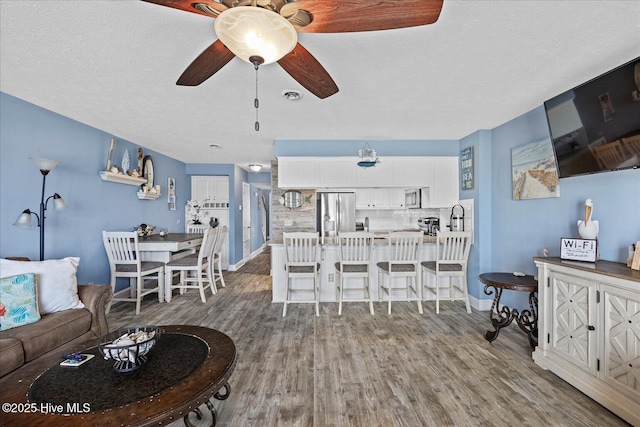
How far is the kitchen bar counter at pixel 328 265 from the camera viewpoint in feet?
13.6

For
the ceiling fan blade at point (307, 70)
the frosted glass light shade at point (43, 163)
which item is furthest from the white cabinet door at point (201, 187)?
the ceiling fan blade at point (307, 70)

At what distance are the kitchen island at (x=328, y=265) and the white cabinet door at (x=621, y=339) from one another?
2261mm

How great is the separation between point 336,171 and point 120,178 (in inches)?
123

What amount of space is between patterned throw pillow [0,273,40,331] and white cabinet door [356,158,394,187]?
3719 mm

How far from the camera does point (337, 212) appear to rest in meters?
5.57

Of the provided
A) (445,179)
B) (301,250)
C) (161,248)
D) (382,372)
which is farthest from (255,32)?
(445,179)

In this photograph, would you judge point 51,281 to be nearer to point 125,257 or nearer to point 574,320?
point 125,257

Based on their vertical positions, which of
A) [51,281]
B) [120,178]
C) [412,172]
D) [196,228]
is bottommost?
[51,281]

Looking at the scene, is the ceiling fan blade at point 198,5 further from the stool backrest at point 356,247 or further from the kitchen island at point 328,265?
the kitchen island at point 328,265

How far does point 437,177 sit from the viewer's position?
14.7 feet

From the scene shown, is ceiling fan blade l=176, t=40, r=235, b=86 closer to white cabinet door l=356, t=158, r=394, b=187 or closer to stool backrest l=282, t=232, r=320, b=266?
stool backrest l=282, t=232, r=320, b=266

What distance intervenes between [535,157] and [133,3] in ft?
11.9

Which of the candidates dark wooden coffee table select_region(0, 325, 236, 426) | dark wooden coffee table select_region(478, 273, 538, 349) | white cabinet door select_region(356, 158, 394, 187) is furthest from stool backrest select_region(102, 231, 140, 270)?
dark wooden coffee table select_region(478, 273, 538, 349)

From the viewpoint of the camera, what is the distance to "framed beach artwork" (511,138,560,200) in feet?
9.43
